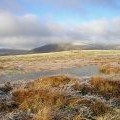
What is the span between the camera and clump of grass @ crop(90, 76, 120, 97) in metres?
19.3

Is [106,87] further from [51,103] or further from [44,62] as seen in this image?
[44,62]

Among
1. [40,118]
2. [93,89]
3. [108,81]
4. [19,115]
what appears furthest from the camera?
[108,81]

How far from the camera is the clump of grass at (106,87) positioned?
759 inches

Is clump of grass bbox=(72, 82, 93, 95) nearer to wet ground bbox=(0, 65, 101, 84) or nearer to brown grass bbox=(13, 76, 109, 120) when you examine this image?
brown grass bbox=(13, 76, 109, 120)

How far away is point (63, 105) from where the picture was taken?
15.3 m

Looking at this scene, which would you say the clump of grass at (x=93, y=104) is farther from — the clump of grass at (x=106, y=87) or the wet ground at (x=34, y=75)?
the wet ground at (x=34, y=75)

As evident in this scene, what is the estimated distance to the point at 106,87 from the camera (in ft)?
66.6

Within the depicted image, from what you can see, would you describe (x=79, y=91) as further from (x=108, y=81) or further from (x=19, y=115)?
(x=19, y=115)

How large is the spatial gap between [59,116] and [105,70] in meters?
31.3

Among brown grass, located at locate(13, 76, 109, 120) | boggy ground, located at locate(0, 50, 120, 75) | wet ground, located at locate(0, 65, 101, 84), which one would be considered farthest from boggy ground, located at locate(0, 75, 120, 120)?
boggy ground, located at locate(0, 50, 120, 75)

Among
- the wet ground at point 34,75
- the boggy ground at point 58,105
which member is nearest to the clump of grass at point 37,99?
the boggy ground at point 58,105

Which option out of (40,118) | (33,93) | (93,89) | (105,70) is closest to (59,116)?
(40,118)

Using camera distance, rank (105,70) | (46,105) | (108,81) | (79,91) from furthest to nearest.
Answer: (105,70) → (108,81) → (79,91) → (46,105)

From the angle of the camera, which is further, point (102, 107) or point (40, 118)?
point (102, 107)
